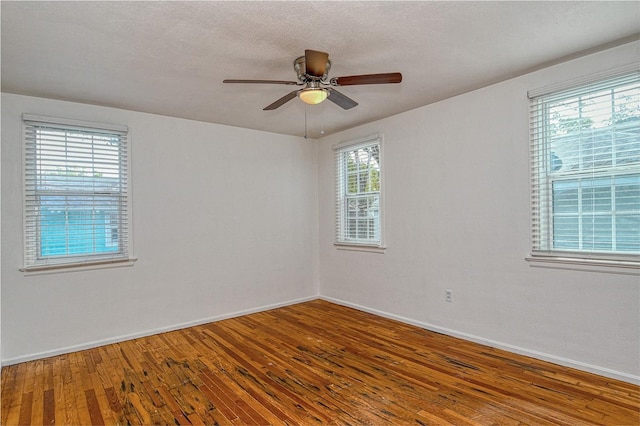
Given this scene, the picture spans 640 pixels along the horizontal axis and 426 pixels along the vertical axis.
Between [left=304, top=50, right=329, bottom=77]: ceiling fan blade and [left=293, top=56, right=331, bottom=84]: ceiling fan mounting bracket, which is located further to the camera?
[left=293, top=56, right=331, bottom=84]: ceiling fan mounting bracket

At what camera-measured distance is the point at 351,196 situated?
5.05 metres

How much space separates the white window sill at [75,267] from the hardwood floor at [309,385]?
2.74ft

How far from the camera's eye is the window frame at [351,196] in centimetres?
455

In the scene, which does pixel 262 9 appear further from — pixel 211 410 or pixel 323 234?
pixel 323 234

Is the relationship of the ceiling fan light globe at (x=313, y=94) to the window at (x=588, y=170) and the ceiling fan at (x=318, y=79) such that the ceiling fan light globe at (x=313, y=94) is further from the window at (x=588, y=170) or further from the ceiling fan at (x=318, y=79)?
the window at (x=588, y=170)

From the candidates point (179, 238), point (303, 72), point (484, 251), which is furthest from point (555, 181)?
point (179, 238)

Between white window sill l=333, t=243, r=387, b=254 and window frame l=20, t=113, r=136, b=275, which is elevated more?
window frame l=20, t=113, r=136, b=275

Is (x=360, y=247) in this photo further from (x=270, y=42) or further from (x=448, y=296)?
(x=270, y=42)

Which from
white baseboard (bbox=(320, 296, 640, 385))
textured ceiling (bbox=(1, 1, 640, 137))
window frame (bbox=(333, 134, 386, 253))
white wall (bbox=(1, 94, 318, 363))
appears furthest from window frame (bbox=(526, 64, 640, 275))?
white wall (bbox=(1, 94, 318, 363))

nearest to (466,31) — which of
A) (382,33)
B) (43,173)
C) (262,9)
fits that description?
(382,33)

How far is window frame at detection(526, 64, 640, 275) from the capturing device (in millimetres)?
2635

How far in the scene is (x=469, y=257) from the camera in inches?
142

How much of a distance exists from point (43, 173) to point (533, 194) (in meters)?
4.68

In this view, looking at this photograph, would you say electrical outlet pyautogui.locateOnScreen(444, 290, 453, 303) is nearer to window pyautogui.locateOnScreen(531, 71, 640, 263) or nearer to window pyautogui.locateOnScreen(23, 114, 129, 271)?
window pyautogui.locateOnScreen(531, 71, 640, 263)
